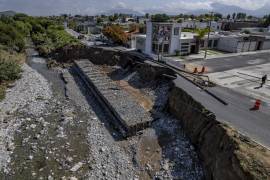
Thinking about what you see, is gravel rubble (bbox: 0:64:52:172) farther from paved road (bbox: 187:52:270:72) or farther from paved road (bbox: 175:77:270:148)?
paved road (bbox: 187:52:270:72)

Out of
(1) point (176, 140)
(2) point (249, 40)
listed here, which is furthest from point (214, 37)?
(1) point (176, 140)

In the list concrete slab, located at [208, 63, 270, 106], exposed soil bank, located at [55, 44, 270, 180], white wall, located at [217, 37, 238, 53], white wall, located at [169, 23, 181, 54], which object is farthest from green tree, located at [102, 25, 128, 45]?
exposed soil bank, located at [55, 44, 270, 180]

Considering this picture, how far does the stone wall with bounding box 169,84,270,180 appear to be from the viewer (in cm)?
1264

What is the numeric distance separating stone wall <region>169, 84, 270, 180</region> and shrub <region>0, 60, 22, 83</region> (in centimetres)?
2614

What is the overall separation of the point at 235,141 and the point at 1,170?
16948 mm

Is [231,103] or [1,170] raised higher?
[231,103]

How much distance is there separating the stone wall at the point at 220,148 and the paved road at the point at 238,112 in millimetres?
1077

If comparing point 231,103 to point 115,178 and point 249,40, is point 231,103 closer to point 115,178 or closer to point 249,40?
point 115,178

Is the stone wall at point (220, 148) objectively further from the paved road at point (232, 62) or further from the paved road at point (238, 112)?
the paved road at point (232, 62)

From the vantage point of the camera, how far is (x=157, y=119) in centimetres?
2358

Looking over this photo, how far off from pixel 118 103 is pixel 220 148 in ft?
41.6

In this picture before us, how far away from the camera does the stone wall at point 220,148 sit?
1264 cm

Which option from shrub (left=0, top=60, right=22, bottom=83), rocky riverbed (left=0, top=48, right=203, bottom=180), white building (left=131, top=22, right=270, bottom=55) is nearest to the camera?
rocky riverbed (left=0, top=48, right=203, bottom=180)

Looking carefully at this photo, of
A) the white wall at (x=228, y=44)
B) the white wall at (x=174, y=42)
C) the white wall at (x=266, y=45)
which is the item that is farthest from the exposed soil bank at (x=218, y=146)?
the white wall at (x=266, y=45)
